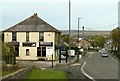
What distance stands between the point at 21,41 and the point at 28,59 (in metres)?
3.67

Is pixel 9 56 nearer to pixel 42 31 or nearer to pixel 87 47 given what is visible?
pixel 42 31

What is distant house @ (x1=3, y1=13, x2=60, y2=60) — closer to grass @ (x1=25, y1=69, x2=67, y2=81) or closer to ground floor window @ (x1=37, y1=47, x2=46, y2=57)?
ground floor window @ (x1=37, y1=47, x2=46, y2=57)

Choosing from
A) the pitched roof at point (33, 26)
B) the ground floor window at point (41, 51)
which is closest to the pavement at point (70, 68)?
the ground floor window at point (41, 51)

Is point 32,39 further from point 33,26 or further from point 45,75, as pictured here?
point 45,75

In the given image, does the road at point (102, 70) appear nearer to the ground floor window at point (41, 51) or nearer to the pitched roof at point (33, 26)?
the ground floor window at point (41, 51)

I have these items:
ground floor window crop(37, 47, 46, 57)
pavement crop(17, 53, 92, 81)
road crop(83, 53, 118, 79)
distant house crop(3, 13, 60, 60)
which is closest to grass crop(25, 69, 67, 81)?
pavement crop(17, 53, 92, 81)

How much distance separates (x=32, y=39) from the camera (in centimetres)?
6888

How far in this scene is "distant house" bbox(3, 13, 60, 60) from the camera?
223 ft

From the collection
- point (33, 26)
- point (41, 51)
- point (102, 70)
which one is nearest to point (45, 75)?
point (102, 70)

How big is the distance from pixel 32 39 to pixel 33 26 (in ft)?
8.77

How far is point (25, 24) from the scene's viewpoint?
70.9 m

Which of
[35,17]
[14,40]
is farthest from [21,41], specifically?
[35,17]

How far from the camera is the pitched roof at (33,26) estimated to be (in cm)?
6850

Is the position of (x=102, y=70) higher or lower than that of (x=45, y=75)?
lower
